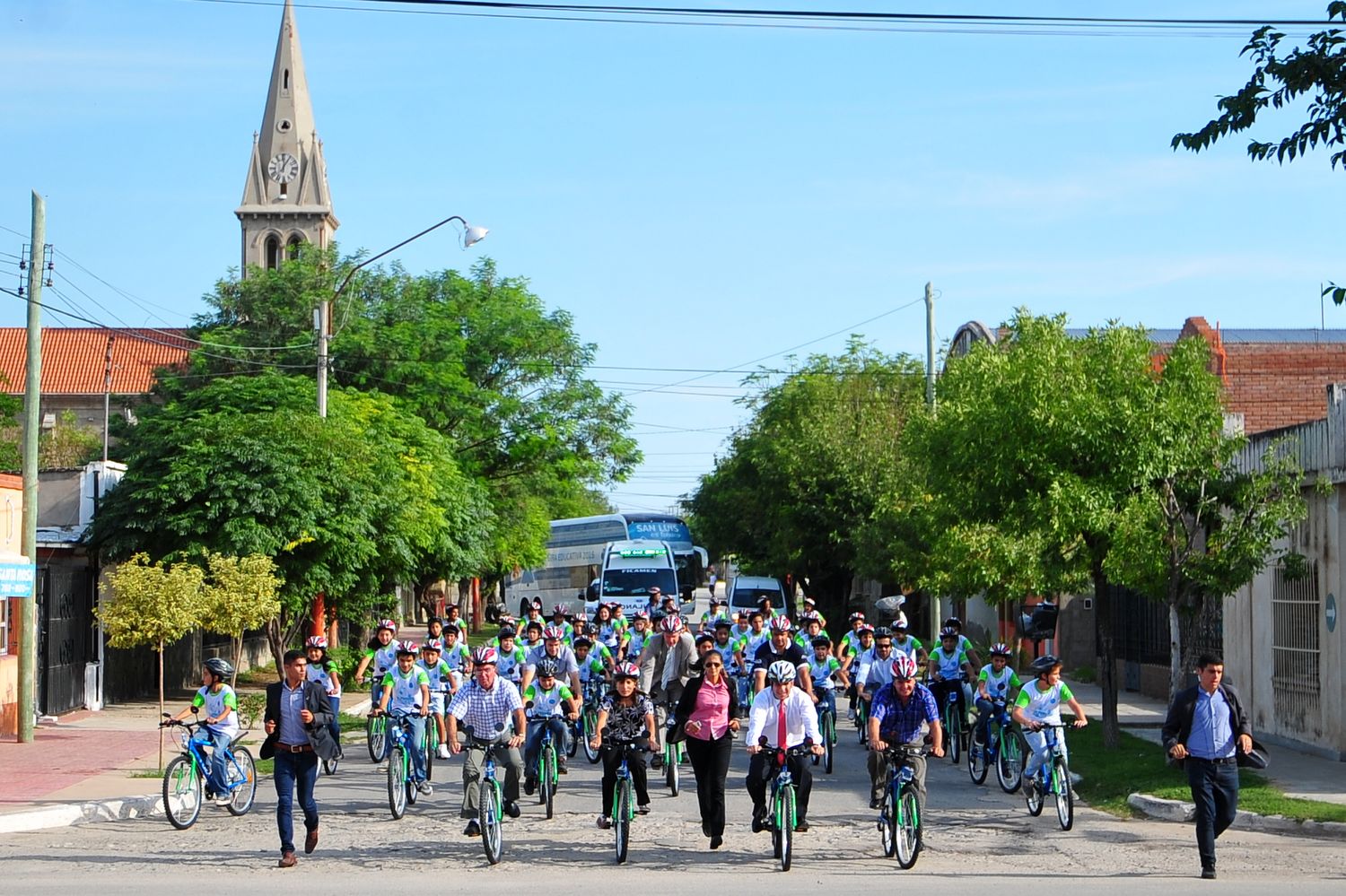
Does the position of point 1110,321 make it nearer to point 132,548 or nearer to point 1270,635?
point 1270,635

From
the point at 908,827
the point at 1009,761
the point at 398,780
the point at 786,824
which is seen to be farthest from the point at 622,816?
the point at 1009,761

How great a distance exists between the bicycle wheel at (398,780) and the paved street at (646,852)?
0.66ft

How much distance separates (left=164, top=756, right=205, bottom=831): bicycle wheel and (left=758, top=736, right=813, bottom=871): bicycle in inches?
219

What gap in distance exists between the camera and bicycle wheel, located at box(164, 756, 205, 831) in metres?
14.6

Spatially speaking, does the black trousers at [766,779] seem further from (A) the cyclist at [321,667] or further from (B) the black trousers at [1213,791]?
A: (A) the cyclist at [321,667]

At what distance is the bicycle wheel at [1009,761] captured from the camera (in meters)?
17.4

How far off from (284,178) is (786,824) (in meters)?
92.4

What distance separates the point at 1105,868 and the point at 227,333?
147 feet

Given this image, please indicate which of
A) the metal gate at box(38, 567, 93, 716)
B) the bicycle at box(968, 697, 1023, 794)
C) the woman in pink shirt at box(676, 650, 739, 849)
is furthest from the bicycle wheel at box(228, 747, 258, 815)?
the metal gate at box(38, 567, 93, 716)

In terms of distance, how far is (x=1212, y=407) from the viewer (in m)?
19.3

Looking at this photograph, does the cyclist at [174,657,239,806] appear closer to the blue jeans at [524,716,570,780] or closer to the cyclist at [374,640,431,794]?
the cyclist at [374,640,431,794]

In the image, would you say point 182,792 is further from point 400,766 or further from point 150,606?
point 150,606

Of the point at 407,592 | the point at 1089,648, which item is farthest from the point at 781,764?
the point at 407,592

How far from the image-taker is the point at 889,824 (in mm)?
12672
